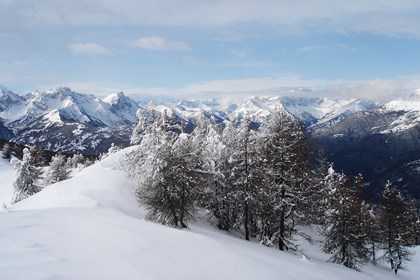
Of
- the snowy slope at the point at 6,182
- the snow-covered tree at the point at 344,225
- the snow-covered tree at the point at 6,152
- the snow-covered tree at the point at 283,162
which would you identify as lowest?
the snowy slope at the point at 6,182

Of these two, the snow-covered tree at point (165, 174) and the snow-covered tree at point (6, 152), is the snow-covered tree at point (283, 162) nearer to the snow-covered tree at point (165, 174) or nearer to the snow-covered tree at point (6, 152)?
the snow-covered tree at point (165, 174)

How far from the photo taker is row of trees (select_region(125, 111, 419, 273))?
25719 mm

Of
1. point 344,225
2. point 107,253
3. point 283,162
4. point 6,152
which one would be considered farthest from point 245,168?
point 6,152

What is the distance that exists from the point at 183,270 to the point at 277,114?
1748 centimetres

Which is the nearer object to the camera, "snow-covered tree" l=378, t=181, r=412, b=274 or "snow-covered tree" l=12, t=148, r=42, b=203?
"snow-covered tree" l=378, t=181, r=412, b=274

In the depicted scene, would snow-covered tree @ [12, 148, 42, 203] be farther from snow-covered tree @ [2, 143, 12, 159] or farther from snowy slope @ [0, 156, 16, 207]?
snow-covered tree @ [2, 143, 12, 159]

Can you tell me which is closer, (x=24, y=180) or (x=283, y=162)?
(x=283, y=162)

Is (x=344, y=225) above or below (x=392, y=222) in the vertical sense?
below

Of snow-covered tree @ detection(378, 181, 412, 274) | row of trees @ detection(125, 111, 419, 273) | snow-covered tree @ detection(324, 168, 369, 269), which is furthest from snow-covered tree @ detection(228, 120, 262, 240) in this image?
snow-covered tree @ detection(378, 181, 412, 274)

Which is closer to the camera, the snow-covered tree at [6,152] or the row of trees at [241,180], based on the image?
the row of trees at [241,180]

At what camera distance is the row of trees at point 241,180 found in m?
25.7

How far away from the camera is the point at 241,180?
1129 inches

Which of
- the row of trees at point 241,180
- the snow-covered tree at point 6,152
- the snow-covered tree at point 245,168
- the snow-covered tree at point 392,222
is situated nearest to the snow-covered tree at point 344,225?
the row of trees at point 241,180

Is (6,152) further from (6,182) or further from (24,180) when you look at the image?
(24,180)
